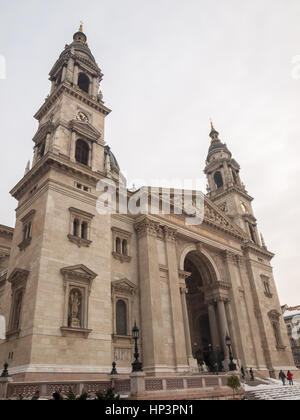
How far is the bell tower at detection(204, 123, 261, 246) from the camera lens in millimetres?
48125

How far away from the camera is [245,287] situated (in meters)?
37.8

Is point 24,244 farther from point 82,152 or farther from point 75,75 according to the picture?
point 75,75

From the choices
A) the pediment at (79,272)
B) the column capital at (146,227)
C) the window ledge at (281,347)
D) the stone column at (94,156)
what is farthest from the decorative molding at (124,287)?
the window ledge at (281,347)

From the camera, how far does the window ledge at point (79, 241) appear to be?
2445 cm

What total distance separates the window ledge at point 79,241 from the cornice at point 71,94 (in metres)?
15.2

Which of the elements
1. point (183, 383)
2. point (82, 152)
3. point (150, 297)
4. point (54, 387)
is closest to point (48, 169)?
point (82, 152)

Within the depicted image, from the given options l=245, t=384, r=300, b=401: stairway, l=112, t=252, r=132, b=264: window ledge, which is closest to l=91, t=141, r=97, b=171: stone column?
l=112, t=252, r=132, b=264: window ledge

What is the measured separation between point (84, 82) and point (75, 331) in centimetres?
2677

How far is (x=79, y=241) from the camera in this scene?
24.8 meters

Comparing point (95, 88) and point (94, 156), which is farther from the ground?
point (95, 88)

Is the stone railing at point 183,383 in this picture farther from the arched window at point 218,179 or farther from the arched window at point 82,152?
the arched window at point 218,179

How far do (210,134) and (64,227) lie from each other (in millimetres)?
41763

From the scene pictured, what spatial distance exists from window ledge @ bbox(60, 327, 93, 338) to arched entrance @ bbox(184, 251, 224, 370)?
1554cm
